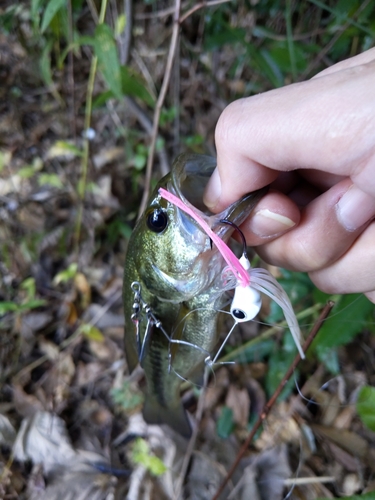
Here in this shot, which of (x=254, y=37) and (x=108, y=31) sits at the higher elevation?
(x=108, y=31)

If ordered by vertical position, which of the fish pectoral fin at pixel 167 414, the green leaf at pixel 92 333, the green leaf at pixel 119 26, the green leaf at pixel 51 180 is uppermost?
the green leaf at pixel 119 26

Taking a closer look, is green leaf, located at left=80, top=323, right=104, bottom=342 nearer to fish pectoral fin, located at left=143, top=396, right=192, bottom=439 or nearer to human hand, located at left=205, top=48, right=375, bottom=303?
fish pectoral fin, located at left=143, top=396, right=192, bottom=439

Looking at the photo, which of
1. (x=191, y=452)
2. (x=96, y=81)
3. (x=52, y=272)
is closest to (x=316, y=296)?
(x=191, y=452)

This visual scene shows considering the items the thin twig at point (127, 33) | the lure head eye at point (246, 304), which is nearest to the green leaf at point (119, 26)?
the thin twig at point (127, 33)

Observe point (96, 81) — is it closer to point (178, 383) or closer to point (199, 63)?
point (199, 63)

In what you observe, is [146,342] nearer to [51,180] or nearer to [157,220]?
[157,220]

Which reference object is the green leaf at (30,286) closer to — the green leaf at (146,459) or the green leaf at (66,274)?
the green leaf at (66,274)

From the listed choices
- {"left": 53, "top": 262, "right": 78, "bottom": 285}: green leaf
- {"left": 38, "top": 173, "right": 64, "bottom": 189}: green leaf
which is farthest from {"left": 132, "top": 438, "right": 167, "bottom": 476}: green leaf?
{"left": 38, "top": 173, "right": 64, "bottom": 189}: green leaf
